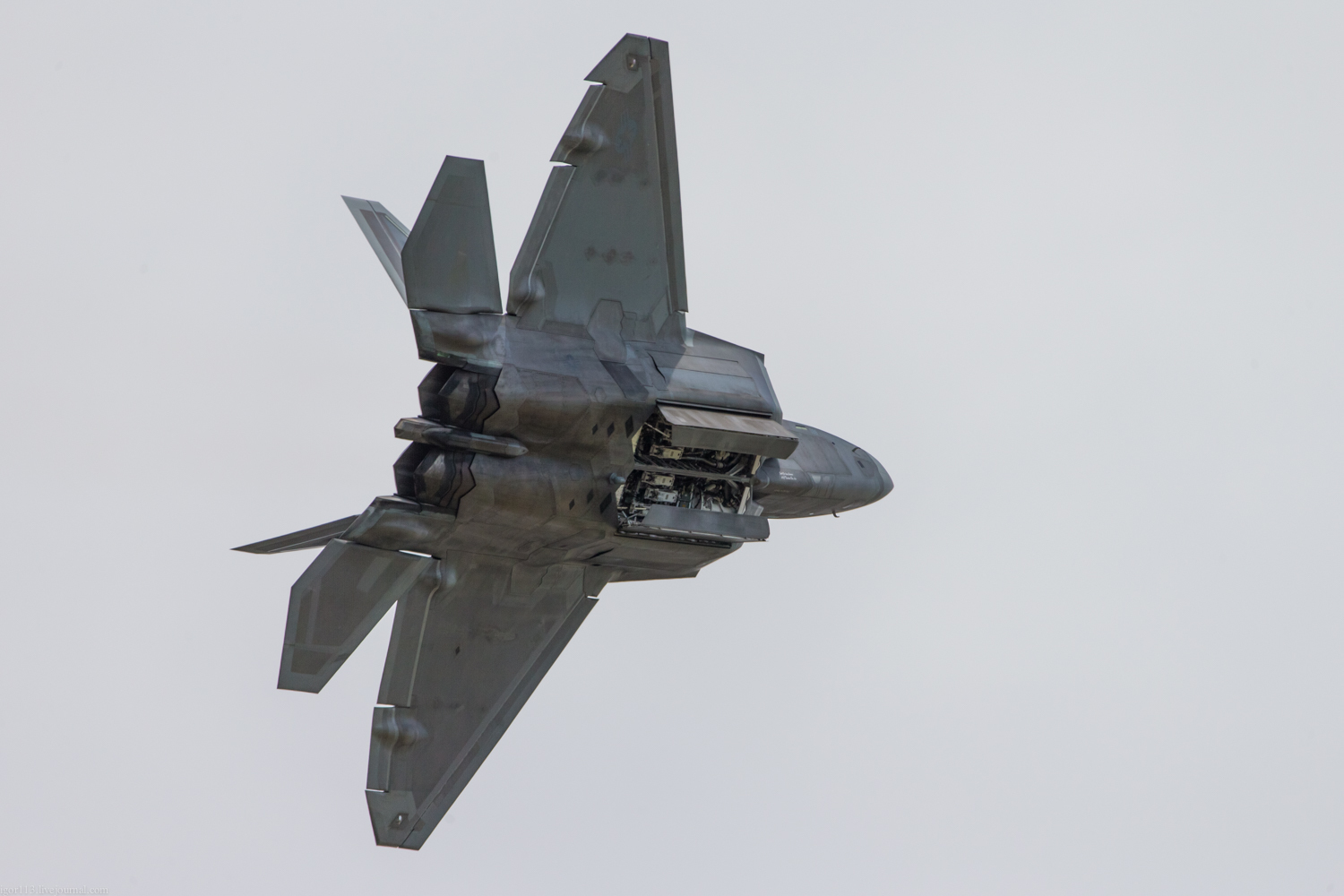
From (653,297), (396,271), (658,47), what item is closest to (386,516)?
(396,271)

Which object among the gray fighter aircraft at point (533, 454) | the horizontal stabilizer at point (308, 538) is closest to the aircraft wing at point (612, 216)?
the gray fighter aircraft at point (533, 454)

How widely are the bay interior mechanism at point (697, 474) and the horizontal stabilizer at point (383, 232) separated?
2.47 metres

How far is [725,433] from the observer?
1623 centimetres

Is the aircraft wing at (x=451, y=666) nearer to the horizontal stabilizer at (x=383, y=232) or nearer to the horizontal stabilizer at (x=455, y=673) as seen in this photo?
the horizontal stabilizer at (x=455, y=673)

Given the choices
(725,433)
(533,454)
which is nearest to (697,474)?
(725,433)

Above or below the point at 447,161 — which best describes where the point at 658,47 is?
above

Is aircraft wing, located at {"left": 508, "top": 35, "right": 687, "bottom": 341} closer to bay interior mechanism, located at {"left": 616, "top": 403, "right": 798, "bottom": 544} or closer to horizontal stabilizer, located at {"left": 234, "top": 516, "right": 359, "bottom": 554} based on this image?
bay interior mechanism, located at {"left": 616, "top": 403, "right": 798, "bottom": 544}

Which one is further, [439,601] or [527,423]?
[439,601]

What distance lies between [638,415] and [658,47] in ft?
10.4

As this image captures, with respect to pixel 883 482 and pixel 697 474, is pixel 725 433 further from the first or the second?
pixel 883 482

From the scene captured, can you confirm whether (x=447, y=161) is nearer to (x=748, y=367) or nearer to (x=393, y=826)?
(x=748, y=367)

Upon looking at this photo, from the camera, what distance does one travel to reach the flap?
53.0ft

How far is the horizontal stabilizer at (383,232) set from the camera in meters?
16.2

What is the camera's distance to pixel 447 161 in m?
15.1
